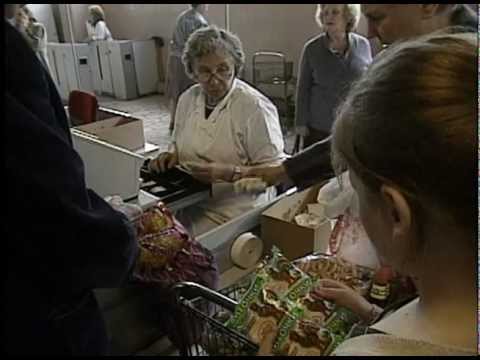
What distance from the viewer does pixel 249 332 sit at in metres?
0.86

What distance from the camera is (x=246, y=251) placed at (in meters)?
1.36

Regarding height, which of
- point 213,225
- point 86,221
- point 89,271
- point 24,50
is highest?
point 24,50

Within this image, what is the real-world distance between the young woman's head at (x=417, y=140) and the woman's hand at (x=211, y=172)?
3.46 feet

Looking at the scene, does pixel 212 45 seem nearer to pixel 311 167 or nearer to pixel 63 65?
pixel 311 167

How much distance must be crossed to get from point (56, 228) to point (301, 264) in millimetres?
494

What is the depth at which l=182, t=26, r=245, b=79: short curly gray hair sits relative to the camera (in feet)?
6.09

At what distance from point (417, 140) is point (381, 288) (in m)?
0.47

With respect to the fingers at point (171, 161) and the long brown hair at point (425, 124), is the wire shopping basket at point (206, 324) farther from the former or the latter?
the fingers at point (171, 161)

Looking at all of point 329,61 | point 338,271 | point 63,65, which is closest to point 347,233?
point 338,271

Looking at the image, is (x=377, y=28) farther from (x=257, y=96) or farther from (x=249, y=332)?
(x=249, y=332)

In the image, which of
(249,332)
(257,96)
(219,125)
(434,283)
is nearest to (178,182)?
(219,125)

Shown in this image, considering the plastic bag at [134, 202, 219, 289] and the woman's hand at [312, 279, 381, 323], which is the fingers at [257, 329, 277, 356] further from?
the plastic bag at [134, 202, 219, 289]

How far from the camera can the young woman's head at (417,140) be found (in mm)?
497

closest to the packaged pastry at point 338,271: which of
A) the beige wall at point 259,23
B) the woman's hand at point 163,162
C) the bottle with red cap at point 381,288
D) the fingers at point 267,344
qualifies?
the bottle with red cap at point 381,288
